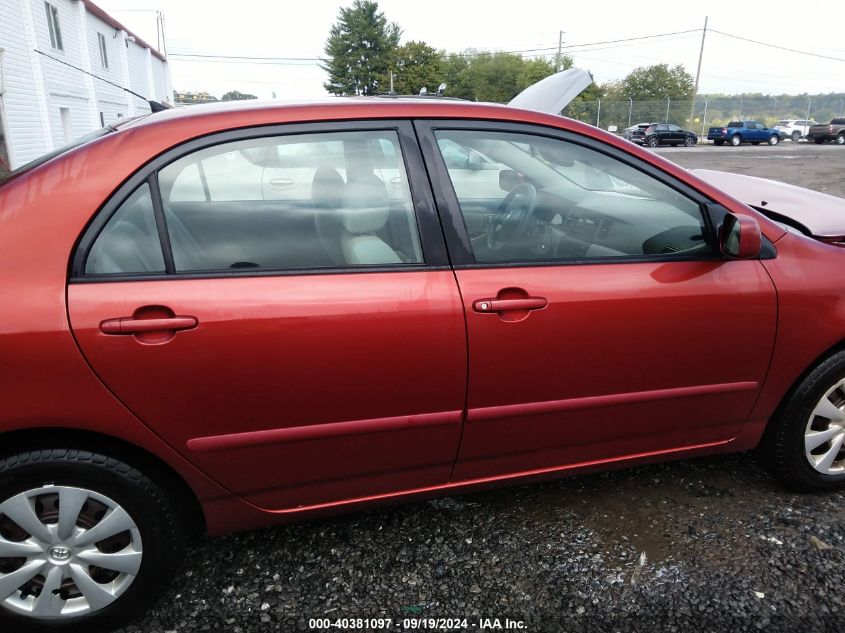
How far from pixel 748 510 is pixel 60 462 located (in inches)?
97.6

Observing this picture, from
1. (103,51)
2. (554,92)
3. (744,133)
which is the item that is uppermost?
(103,51)

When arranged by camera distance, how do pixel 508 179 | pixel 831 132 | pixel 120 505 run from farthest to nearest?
pixel 831 132 < pixel 508 179 < pixel 120 505

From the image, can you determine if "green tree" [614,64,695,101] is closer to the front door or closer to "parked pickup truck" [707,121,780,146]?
"parked pickup truck" [707,121,780,146]

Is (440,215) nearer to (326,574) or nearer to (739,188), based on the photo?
(326,574)

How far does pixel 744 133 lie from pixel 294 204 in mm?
40659

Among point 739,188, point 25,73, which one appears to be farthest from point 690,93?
point 739,188

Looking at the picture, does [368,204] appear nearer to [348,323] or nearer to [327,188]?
[327,188]

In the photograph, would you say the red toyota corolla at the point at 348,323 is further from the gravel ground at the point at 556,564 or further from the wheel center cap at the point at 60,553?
the gravel ground at the point at 556,564

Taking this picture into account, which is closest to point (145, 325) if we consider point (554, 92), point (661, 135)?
point (554, 92)

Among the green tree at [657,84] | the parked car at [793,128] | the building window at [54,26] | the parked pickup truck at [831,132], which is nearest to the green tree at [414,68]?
the green tree at [657,84]

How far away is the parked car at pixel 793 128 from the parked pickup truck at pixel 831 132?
1.71m

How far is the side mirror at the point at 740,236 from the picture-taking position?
2033mm

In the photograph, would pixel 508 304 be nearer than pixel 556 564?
Yes

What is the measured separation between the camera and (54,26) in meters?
18.2
